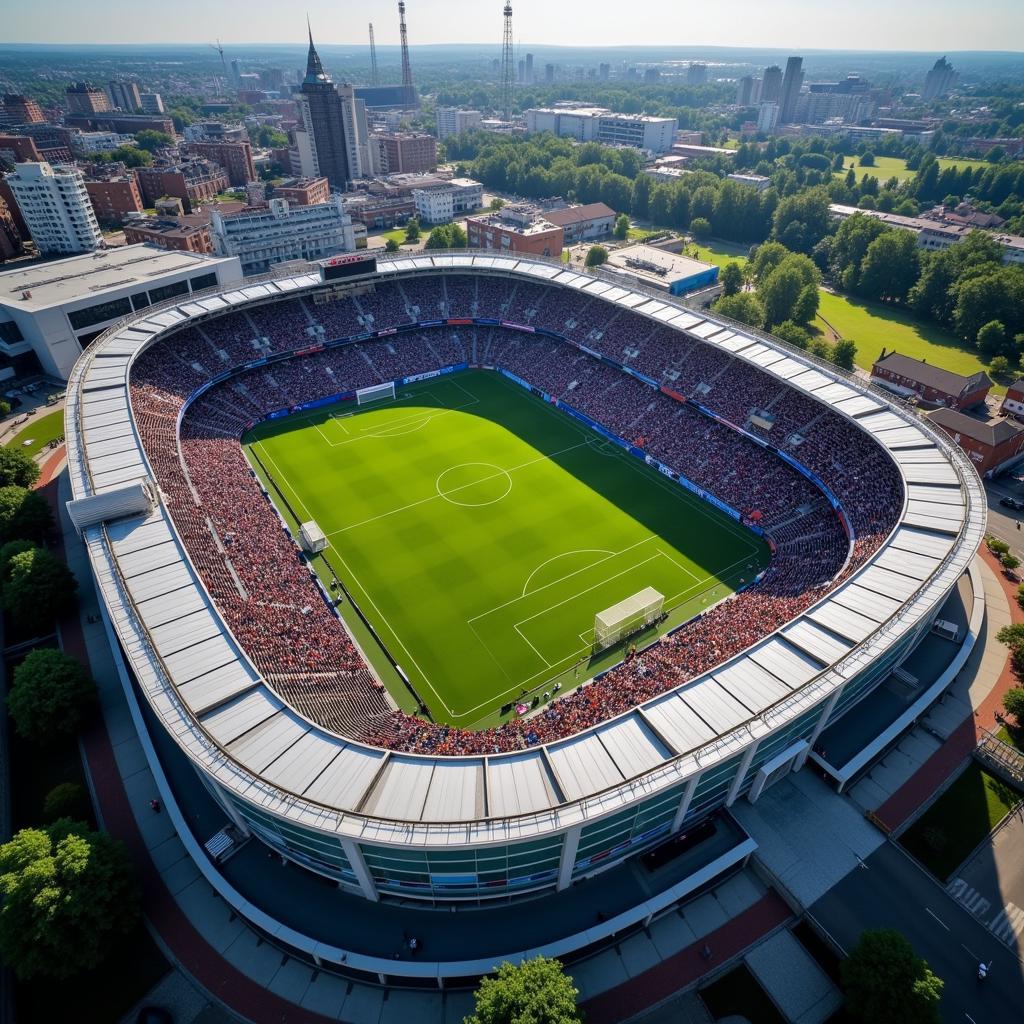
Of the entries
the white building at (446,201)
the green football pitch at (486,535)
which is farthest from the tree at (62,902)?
the white building at (446,201)

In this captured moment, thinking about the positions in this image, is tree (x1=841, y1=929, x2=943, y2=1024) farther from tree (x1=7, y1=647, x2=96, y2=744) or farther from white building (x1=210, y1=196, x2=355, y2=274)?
white building (x1=210, y1=196, x2=355, y2=274)

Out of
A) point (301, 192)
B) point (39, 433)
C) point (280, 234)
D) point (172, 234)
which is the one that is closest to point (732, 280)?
point (280, 234)

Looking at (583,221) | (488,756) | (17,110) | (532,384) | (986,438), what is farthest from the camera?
(17,110)

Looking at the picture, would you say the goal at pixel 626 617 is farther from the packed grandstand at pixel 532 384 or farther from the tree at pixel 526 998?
the tree at pixel 526 998

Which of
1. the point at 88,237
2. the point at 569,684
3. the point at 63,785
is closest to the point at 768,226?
the point at 569,684

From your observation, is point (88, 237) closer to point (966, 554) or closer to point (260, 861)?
point (260, 861)

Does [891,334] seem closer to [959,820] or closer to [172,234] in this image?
[959,820]
